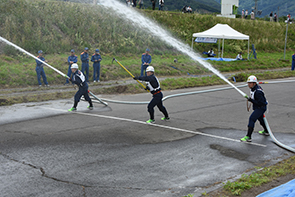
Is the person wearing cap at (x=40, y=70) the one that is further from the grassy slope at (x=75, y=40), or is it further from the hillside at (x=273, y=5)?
the hillside at (x=273, y=5)

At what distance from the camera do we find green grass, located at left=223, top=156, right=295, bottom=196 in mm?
5652

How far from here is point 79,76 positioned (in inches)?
481

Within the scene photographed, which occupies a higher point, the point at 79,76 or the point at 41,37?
the point at 41,37

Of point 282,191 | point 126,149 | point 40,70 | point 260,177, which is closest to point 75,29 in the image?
point 40,70

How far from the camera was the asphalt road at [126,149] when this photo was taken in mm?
5977

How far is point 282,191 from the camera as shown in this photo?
5.35m

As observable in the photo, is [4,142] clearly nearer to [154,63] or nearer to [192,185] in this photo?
[192,185]

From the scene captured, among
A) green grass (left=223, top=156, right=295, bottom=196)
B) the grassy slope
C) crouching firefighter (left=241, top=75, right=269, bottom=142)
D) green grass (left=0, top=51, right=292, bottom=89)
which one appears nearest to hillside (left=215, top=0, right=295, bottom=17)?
the grassy slope

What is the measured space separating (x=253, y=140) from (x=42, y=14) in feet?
74.0

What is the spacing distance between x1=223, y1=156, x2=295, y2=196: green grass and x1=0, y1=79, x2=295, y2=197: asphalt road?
1.13 ft

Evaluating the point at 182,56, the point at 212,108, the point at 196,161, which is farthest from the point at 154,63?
the point at 196,161

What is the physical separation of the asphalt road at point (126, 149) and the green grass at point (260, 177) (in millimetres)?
344

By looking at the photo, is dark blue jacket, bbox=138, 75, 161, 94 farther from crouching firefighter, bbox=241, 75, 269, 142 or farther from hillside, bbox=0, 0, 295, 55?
hillside, bbox=0, 0, 295, 55

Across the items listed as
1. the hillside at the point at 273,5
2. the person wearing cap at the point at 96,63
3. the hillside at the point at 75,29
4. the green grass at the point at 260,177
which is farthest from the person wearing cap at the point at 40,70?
the hillside at the point at 273,5
